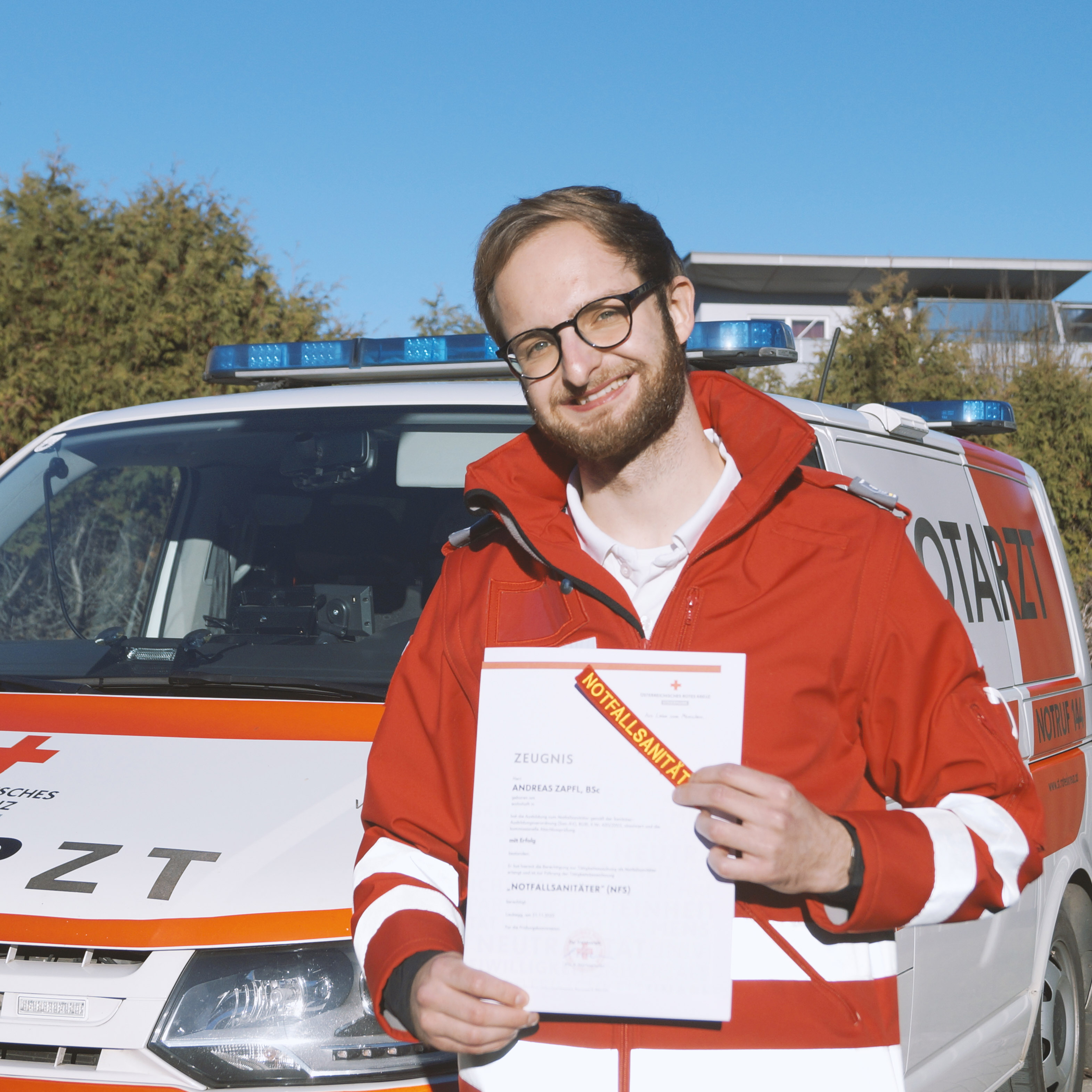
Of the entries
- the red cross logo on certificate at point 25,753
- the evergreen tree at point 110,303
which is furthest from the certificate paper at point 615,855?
the evergreen tree at point 110,303

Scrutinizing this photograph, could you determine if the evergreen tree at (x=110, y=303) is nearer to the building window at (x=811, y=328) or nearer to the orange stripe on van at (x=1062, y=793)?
the orange stripe on van at (x=1062, y=793)

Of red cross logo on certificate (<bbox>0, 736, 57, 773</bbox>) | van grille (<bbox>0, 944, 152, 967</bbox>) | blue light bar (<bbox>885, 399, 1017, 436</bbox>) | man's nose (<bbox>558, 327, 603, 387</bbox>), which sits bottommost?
van grille (<bbox>0, 944, 152, 967</bbox>)

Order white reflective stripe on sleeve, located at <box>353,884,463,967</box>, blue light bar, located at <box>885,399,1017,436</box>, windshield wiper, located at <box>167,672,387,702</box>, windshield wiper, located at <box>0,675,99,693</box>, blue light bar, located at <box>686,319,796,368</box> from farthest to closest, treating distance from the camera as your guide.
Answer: blue light bar, located at <box>885,399,1017,436</box>
blue light bar, located at <box>686,319,796,368</box>
windshield wiper, located at <box>0,675,99,693</box>
windshield wiper, located at <box>167,672,387,702</box>
white reflective stripe on sleeve, located at <box>353,884,463,967</box>

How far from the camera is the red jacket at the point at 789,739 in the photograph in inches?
64.2

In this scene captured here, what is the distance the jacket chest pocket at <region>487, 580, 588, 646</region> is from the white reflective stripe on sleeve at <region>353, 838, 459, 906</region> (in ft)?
1.11

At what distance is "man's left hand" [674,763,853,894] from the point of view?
1481 millimetres

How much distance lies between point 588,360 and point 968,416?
333cm

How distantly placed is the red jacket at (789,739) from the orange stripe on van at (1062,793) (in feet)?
6.60

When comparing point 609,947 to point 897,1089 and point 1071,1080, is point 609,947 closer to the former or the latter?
point 897,1089

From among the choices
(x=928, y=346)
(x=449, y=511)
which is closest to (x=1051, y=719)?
(x=449, y=511)

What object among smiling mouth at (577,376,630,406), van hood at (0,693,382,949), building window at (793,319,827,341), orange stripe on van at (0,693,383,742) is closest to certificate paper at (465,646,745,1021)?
smiling mouth at (577,376,630,406)

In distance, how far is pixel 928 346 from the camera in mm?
14633

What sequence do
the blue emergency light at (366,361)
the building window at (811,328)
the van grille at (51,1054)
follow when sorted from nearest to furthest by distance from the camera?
1. the van grille at (51,1054)
2. the blue emergency light at (366,361)
3. the building window at (811,328)

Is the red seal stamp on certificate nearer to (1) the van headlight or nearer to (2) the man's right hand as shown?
(2) the man's right hand
